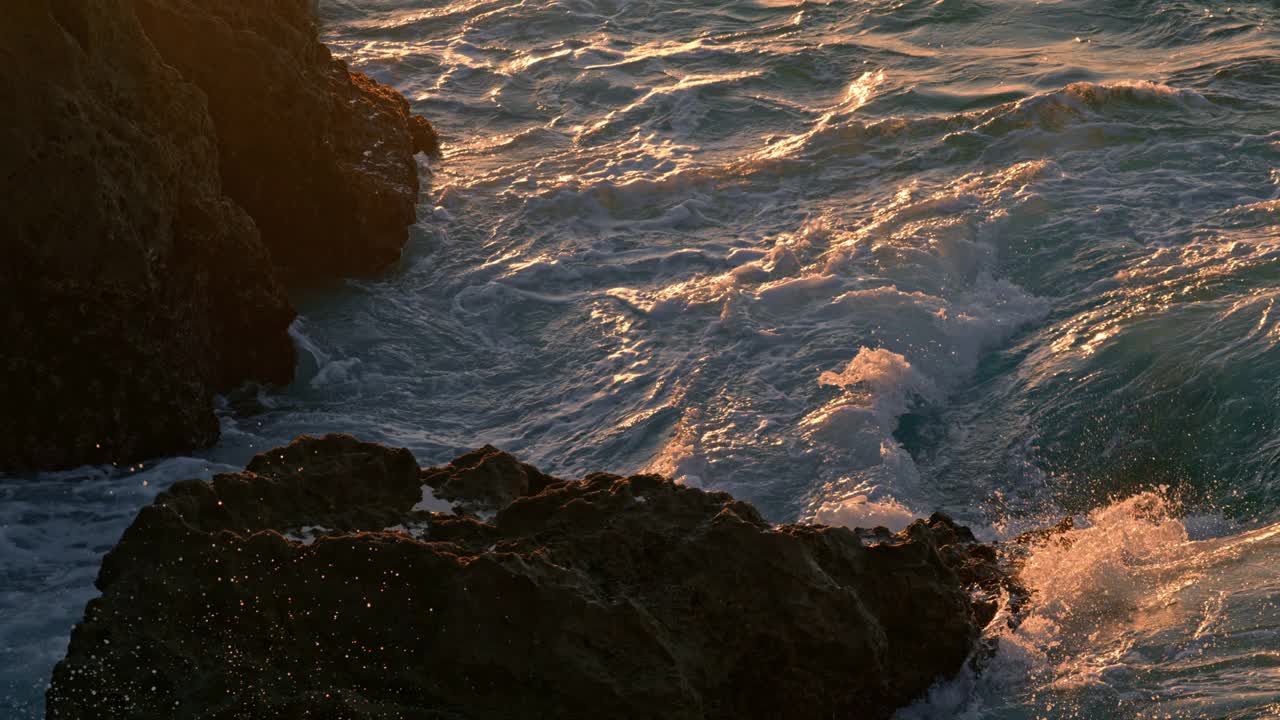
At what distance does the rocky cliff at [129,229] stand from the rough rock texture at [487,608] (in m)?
1.98

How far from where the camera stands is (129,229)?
5750mm

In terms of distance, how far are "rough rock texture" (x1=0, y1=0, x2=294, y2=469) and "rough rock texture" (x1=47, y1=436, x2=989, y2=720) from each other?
1.98 metres

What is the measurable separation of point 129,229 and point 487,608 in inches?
127

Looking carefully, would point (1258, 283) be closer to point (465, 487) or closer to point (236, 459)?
point (465, 487)

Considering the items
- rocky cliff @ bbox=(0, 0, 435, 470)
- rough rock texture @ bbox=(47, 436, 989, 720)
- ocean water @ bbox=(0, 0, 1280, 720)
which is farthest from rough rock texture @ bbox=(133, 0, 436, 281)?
rough rock texture @ bbox=(47, 436, 989, 720)

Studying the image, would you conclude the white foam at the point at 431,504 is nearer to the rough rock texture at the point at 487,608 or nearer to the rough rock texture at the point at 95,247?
the rough rock texture at the point at 487,608

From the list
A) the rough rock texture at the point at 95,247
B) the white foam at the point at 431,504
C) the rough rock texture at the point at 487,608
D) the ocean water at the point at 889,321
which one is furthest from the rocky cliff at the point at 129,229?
the white foam at the point at 431,504

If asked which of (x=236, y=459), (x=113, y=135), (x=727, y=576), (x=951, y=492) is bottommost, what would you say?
(x=951, y=492)

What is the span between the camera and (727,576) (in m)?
3.88

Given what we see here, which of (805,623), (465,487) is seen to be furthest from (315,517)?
(805,623)

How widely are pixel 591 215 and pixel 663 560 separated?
238 inches

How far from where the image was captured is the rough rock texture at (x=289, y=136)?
25.2 ft

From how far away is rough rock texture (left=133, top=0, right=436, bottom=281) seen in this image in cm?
769

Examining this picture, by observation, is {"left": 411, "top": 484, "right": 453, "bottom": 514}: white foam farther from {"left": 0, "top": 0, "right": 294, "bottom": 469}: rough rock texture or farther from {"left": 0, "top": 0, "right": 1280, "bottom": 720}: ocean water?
{"left": 0, "top": 0, "right": 294, "bottom": 469}: rough rock texture
